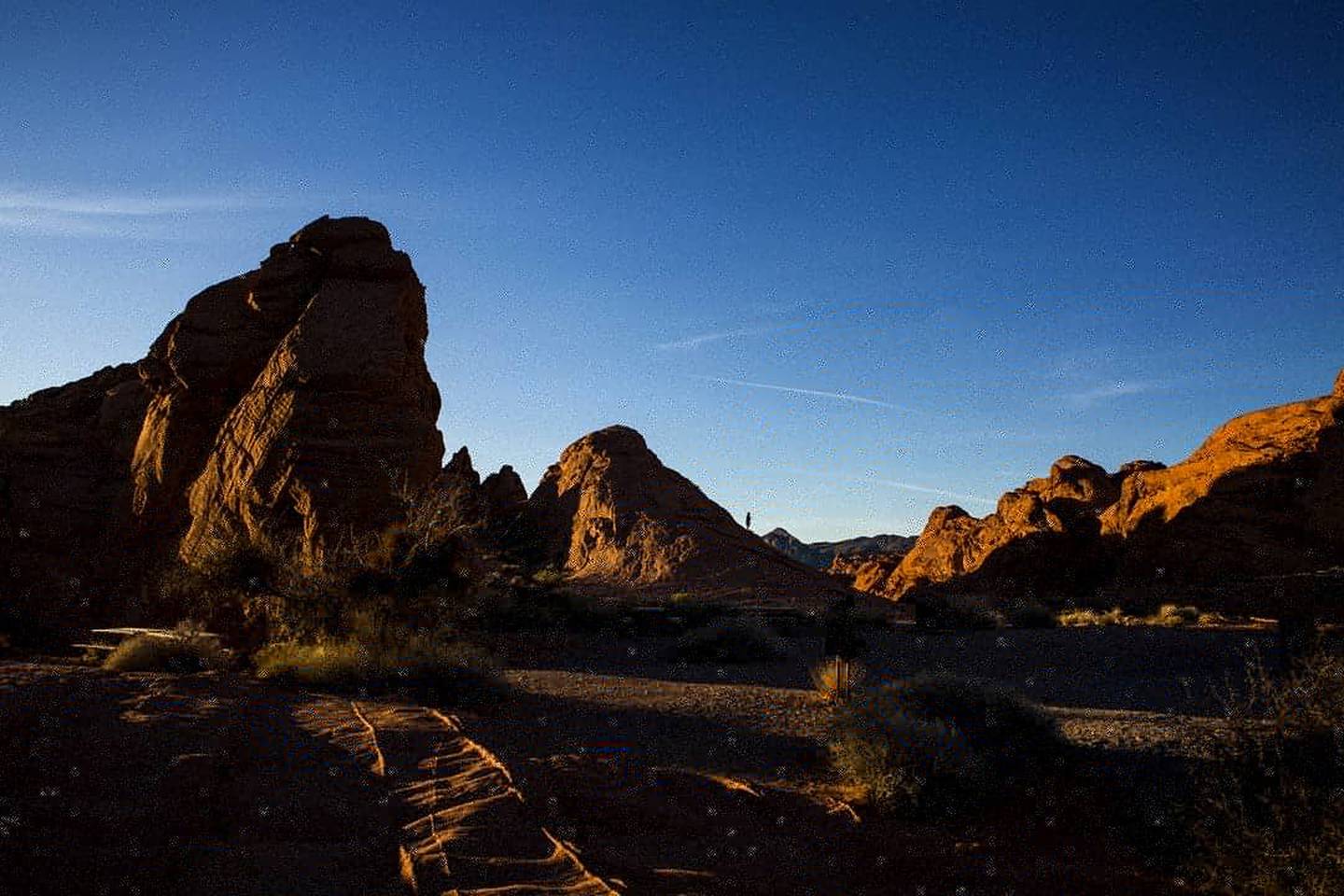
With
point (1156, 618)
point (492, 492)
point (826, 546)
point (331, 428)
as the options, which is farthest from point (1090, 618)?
point (826, 546)

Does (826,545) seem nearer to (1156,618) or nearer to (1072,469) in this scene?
(1072,469)

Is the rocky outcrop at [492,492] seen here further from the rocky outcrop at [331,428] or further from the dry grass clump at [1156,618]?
the dry grass clump at [1156,618]

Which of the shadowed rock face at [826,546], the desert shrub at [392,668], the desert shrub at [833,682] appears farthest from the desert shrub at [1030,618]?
the shadowed rock face at [826,546]

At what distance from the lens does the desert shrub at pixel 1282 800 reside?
230 inches

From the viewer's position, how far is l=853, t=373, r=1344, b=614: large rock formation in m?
29.0

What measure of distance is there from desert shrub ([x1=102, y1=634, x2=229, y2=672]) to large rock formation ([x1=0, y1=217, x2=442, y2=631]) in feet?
6.85

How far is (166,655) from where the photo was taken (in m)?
13.1

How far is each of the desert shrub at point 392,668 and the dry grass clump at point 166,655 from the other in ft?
2.51

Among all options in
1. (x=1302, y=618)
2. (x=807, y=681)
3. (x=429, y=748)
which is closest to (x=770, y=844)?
(x=429, y=748)

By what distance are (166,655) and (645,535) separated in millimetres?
26980

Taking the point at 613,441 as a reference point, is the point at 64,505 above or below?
below

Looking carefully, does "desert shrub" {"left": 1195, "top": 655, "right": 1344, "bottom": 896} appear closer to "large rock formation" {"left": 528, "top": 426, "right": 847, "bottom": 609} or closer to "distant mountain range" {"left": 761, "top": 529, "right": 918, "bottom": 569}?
"large rock formation" {"left": 528, "top": 426, "right": 847, "bottom": 609}

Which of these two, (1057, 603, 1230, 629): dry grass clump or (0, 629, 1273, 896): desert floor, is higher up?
(1057, 603, 1230, 629): dry grass clump

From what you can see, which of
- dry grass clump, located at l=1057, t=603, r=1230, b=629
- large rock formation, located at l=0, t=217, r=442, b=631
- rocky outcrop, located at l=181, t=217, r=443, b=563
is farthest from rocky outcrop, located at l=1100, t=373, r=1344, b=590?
large rock formation, located at l=0, t=217, r=442, b=631
